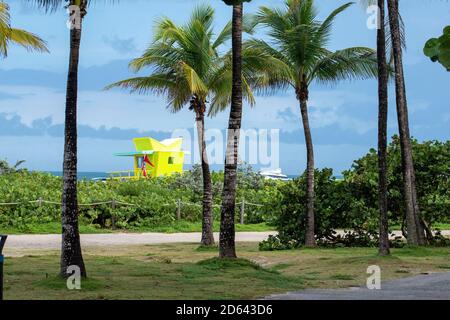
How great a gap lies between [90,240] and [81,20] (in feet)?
46.4

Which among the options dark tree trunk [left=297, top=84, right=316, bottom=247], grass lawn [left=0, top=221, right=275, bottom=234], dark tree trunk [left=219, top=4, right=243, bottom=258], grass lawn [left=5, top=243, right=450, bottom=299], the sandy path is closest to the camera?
grass lawn [left=5, top=243, right=450, bottom=299]

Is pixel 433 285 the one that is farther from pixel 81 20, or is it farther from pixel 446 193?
pixel 446 193

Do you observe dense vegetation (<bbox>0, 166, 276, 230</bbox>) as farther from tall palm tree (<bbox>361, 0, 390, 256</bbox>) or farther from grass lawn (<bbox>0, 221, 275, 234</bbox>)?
tall palm tree (<bbox>361, 0, 390, 256</bbox>)

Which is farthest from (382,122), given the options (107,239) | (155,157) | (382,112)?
(155,157)

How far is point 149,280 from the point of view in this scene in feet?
48.4

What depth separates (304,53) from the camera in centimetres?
2347

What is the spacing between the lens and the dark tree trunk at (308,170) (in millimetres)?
24062

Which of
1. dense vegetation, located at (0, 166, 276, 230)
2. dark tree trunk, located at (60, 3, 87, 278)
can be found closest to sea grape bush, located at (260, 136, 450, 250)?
dense vegetation, located at (0, 166, 276, 230)

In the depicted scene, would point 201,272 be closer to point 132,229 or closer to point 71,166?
point 71,166

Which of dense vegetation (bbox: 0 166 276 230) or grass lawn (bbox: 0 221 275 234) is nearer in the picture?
grass lawn (bbox: 0 221 275 234)

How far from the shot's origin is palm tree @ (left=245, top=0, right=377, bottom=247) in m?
23.5

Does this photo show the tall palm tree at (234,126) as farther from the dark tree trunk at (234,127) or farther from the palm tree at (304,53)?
the palm tree at (304,53)

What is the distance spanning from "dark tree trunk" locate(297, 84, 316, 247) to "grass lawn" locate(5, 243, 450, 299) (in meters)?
1.80
